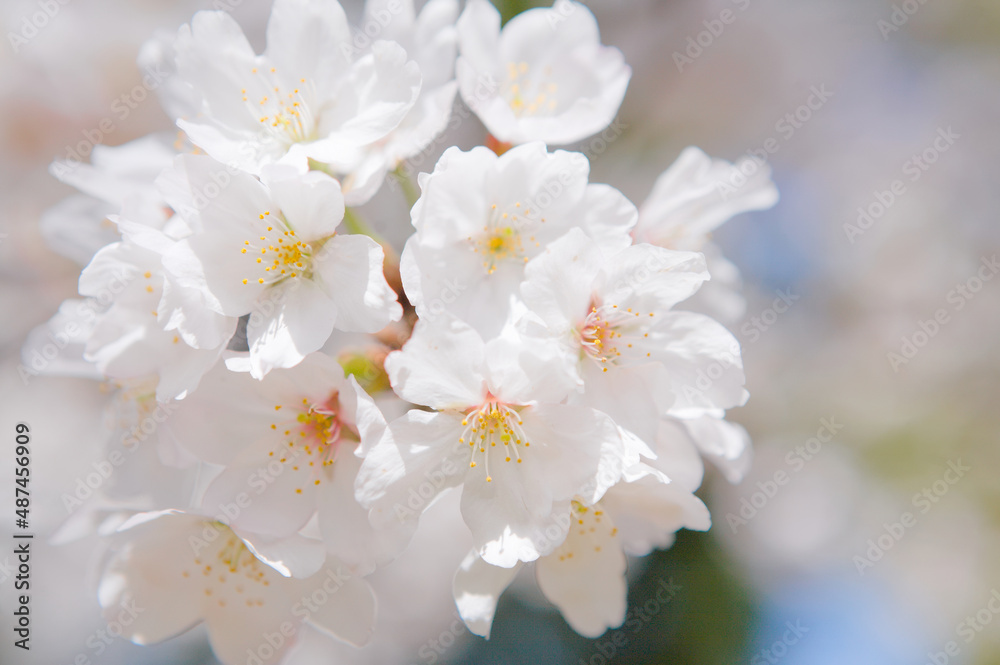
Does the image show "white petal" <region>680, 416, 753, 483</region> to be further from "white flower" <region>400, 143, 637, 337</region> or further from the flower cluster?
"white flower" <region>400, 143, 637, 337</region>

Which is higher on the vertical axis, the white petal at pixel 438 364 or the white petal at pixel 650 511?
the white petal at pixel 438 364

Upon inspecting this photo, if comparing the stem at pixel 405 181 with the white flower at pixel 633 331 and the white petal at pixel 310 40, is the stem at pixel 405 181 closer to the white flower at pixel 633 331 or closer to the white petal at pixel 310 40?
the white petal at pixel 310 40

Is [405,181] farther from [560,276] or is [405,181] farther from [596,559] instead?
[596,559]

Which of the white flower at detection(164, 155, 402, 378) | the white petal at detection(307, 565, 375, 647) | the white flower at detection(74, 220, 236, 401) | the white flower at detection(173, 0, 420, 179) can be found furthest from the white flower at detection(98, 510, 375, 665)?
the white flower at detection(173, 0, 420, 179)

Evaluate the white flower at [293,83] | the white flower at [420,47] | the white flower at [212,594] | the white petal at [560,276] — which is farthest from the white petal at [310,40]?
the white flower at [212,594]

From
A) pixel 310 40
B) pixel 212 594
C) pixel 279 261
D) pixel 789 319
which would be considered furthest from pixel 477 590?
pixel 789 319

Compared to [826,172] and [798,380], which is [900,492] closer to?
[798,380]

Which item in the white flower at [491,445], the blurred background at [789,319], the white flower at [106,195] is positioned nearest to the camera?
the white flower at [491,445]
